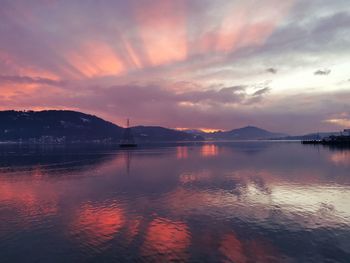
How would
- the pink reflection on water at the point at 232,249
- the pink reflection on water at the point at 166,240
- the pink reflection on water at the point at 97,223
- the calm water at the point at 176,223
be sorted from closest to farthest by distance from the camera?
the pink reflection on water at the point at 232,249
the pink reflection on water at the point at 166,240
the calm water at the point at 176,223
the pink reflection on water at the point at 97,223

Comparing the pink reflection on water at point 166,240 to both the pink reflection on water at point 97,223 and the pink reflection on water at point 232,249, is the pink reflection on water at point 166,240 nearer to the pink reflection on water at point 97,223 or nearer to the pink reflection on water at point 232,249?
the pink reflection on water at point 232,249

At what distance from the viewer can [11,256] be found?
22.4m

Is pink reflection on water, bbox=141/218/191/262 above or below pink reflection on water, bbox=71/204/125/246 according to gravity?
below

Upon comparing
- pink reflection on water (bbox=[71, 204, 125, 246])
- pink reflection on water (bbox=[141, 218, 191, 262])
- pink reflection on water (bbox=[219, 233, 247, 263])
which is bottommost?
pink reflection on water (bbox=[219, 233, 247, 263])

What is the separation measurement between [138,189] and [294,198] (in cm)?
2739

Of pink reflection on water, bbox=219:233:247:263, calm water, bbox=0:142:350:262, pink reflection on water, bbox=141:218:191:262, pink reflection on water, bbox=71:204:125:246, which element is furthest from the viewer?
pink reflection on water, bbox=71:204:125:246

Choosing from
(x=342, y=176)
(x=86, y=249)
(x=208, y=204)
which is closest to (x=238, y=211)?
(x=208, y=204)

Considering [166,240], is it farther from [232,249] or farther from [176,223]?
[232,249]

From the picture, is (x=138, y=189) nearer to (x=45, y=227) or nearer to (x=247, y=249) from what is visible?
(x=45, y=227)

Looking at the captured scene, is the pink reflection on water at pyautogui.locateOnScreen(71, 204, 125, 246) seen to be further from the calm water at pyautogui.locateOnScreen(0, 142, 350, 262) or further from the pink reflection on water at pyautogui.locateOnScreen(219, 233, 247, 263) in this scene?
the pink reflection on water at pyautogui.locateOnScreen(219, 233, 247, 263)

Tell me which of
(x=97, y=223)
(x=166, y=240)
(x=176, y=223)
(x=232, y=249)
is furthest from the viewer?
(x=176, y=223)

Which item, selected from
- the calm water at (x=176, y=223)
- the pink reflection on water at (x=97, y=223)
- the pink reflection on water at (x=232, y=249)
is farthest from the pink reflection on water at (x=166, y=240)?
the pink reflection on water at (x=97, y=223)

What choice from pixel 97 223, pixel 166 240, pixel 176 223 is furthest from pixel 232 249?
pixel 97 223

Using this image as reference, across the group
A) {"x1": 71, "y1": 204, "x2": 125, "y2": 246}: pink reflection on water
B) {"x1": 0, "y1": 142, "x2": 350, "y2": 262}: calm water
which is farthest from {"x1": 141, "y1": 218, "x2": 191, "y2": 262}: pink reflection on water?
{"x1": 71, "y1": 204, "x2": 125, "y2": 246}: pink reflection on water
